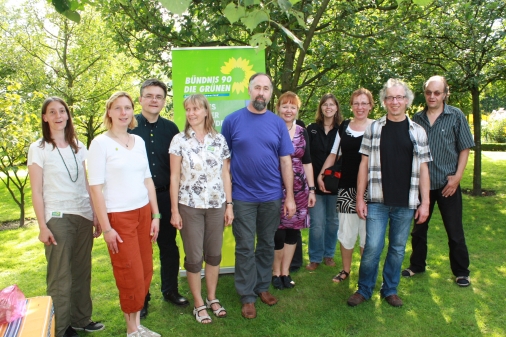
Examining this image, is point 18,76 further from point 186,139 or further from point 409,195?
point 409,195

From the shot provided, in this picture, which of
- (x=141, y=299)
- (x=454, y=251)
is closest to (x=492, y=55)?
(x=454, y=251)

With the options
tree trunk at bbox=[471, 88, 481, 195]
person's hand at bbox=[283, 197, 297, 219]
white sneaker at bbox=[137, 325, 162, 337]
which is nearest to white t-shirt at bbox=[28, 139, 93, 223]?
white sneaker at bbox=[137, 325, 162, 337]

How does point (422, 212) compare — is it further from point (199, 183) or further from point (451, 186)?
point (199, 183)

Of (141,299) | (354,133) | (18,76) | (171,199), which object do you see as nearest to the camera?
(141,299)

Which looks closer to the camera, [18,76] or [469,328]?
[469,328]

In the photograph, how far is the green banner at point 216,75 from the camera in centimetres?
400

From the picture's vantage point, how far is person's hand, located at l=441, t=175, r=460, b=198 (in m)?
3.79

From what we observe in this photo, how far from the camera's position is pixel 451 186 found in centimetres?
381

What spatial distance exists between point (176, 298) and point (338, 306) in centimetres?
153

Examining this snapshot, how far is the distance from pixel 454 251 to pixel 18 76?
51.7 feet

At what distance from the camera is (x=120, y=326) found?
133 inches

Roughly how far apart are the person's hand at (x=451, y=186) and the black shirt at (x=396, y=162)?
0.75m

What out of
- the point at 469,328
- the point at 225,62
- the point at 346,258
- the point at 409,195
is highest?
the point at 225,62

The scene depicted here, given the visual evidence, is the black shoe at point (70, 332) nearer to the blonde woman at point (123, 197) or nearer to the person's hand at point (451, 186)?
the blonde woman at point (123, 197)
